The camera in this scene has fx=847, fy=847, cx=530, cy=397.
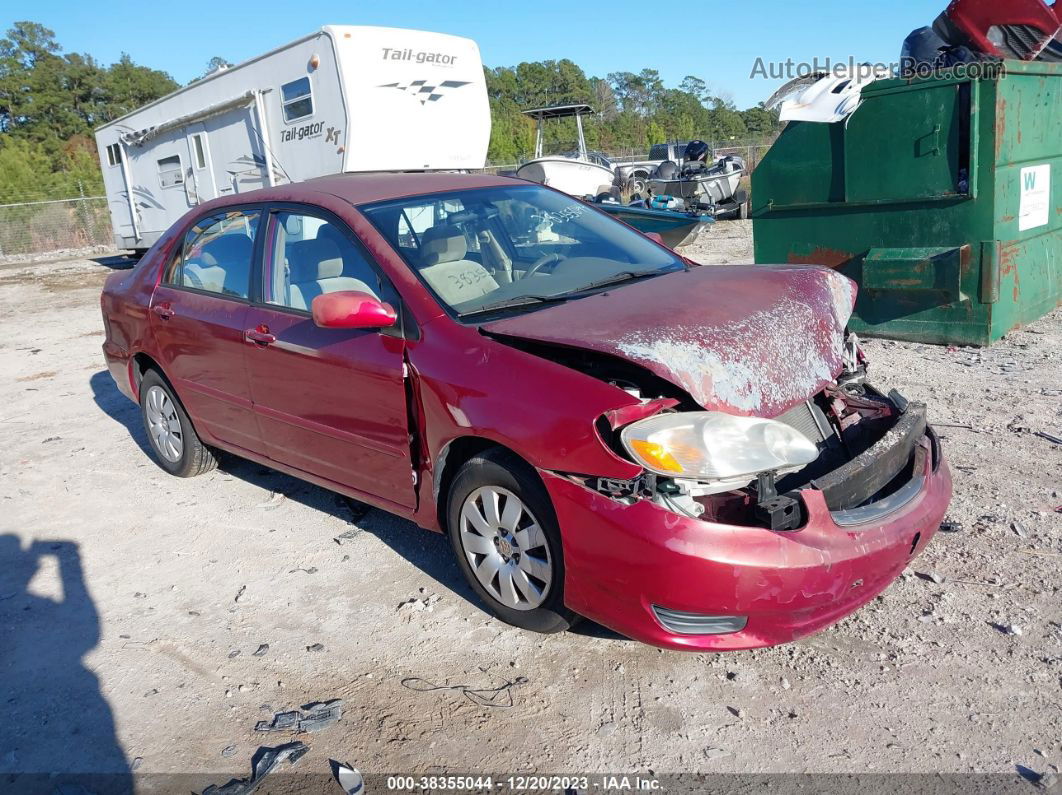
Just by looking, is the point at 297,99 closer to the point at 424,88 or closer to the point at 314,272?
the point at 424,88

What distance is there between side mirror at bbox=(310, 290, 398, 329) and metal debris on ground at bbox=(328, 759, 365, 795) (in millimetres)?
1626

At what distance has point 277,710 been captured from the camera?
3.05m

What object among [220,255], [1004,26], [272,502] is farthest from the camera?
[1004,26]

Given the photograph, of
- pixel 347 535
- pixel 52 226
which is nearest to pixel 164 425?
pixel 347 535

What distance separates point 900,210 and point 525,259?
170 inches

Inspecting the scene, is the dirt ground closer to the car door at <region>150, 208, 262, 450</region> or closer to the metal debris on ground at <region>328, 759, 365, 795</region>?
Result: the metal debris on ground at <region>328, 759, 365, 795</region>

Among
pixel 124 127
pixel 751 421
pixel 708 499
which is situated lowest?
pixel 708 499

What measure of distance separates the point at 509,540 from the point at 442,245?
1407mm

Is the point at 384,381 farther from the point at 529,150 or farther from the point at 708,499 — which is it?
the point at 529,150

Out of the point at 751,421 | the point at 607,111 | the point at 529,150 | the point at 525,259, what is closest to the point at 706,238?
the point at 525,259

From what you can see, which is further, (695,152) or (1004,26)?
(695,152)

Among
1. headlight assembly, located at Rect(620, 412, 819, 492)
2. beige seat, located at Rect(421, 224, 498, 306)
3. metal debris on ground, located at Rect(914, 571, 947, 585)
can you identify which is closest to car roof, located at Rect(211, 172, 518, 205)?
beige seat, located at Rect(421, 224, 498, 306)

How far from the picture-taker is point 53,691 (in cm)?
327

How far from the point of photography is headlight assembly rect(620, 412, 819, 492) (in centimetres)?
270
